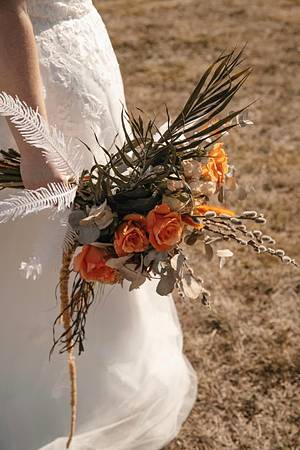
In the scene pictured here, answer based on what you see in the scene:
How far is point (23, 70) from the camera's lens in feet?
4.99

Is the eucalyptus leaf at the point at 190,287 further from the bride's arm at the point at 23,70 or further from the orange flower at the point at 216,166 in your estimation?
the bride's arm at the point at 23,70

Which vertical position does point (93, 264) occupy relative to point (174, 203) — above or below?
below

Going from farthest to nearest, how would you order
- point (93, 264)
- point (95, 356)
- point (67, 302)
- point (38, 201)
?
point (95, 356) → point (67, 302) → point (93, 264) → point (38, 201)

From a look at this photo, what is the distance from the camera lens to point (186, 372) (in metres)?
2.54

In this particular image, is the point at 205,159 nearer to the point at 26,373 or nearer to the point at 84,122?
the point at 84,122

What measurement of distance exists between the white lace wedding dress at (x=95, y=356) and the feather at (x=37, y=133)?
0.31 metres

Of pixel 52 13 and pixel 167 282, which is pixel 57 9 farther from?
pixel 167 282

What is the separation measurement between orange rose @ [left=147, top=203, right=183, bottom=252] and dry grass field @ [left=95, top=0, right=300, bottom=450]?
31 centimetres

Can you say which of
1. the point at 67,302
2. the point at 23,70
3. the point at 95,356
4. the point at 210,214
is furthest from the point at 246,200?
the point at 23,70

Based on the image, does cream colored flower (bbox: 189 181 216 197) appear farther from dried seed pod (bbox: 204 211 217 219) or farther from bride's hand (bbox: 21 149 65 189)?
bride's hand (bbox: 21 149 65 189)

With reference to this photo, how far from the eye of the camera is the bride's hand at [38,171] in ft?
5.16

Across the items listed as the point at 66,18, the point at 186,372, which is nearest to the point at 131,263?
the point at 66,18

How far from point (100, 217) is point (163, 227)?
5.6 inches

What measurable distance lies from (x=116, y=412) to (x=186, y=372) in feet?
1.15
